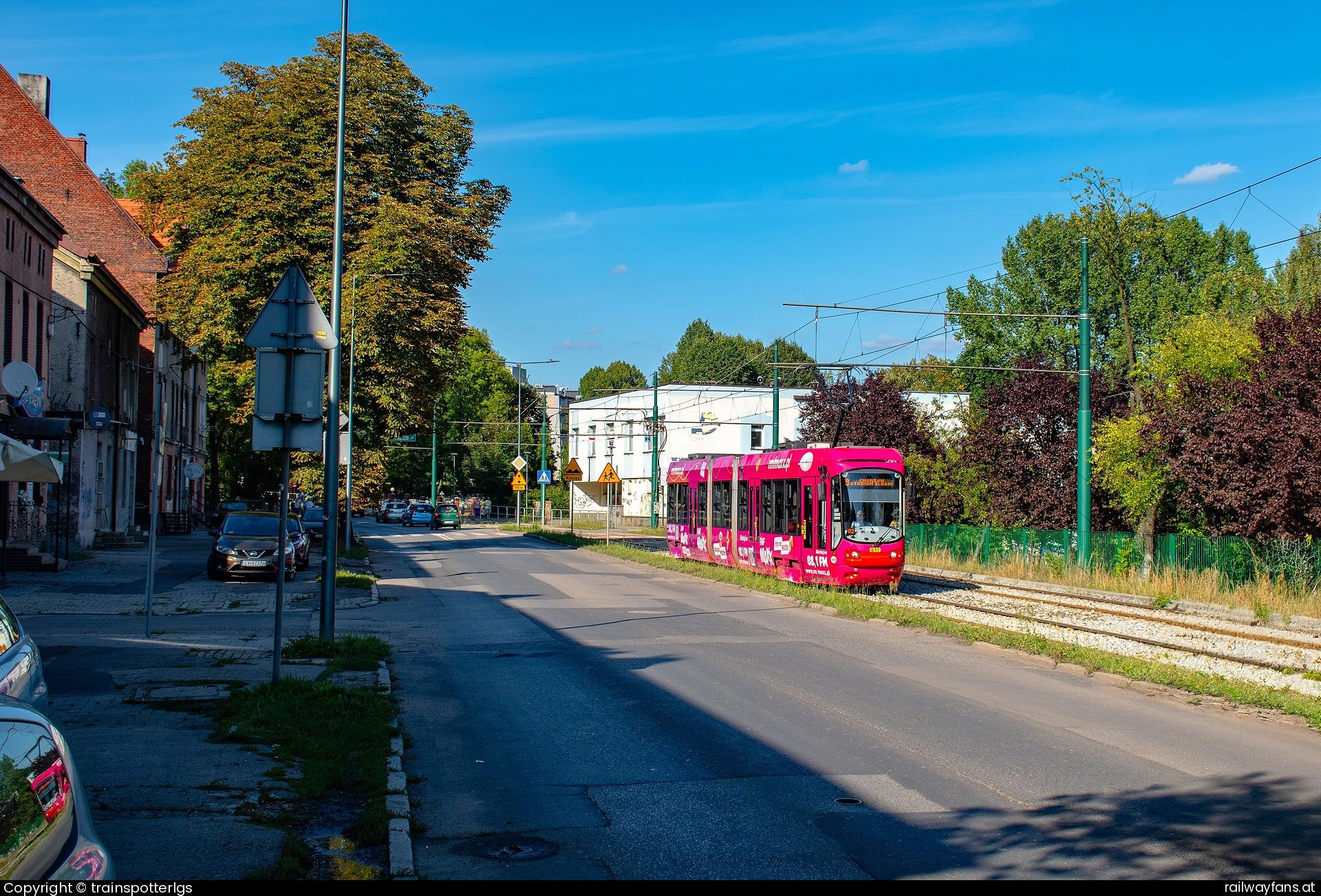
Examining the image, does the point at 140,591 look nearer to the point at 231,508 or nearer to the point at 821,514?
the point at 821,514

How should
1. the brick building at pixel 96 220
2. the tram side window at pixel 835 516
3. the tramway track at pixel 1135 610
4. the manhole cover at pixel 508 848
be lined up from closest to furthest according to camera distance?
the manhole cover at pixel 508 848
the tramway track at pixel 1135 610
the tram side window at pixel 835 516
the brick building at pixel 96 220

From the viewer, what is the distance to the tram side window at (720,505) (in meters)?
29.5

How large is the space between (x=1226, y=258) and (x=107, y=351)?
178ft

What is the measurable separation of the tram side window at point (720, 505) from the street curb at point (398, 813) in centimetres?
2116

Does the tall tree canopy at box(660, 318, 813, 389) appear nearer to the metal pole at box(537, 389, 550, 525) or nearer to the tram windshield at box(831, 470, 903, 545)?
the metal pole at box(537, 389, 550, 525)

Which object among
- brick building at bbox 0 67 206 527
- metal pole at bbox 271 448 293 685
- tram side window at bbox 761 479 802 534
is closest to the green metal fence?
tram side window at bbox 761 479 802 534

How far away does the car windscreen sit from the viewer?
26.2m

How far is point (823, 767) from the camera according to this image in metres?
7.80

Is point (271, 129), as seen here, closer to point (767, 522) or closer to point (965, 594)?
point (767, 522)

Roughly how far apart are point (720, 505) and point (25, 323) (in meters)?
19.7

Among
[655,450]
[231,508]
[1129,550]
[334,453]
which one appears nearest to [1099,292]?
[655,450]

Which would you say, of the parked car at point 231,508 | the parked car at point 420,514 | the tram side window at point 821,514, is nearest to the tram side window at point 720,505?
the tram side window at point 821,514

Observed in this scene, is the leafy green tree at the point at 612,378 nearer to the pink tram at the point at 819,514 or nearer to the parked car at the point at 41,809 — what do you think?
the pink tram at the point at 819,514
